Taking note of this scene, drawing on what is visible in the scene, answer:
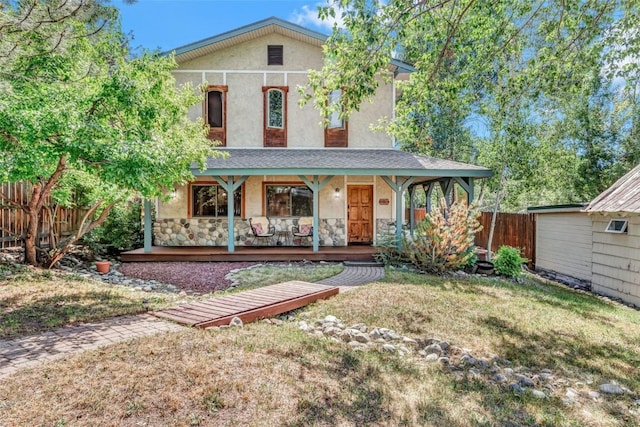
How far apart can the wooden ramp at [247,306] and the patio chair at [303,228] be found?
16.1 ft

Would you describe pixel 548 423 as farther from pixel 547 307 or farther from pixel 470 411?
pixel 547 307

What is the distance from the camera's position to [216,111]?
12125 mm

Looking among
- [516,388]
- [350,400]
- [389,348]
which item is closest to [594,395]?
[516,388]

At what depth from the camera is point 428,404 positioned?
303 cm

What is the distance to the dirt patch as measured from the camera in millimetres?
7602

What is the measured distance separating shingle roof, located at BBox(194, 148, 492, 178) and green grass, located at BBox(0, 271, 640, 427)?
5316 millimetres

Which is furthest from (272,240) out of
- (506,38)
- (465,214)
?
(506,38)

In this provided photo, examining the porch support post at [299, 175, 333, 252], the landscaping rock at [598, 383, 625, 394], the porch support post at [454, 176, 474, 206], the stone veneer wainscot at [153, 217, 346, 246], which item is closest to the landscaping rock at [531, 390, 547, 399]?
the landscaping rock at [598, 383, 625, 394]

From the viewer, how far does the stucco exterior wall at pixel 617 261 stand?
789 centimetres

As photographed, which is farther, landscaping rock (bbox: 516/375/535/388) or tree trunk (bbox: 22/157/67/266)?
tree trunk (bbox: 22/157/67/266)

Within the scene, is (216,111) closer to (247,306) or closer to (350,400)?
(247,306)

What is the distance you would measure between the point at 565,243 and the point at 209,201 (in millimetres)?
10491

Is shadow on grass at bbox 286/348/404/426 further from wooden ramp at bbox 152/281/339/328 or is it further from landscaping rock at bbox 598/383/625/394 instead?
landscaping rock at bbox 598/383/625/394

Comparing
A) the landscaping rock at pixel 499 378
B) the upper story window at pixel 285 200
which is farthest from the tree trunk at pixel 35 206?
the landscaping rock at pixel 499 378
